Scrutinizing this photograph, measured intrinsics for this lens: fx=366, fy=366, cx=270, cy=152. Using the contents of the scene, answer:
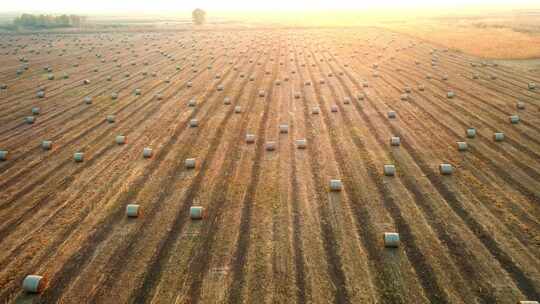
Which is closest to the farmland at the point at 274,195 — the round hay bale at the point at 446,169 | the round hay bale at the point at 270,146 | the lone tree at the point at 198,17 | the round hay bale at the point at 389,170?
the round hay bale at the point at 270,146

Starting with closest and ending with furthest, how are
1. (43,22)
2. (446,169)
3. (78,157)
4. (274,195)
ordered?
(274,195), (446,169), (78,157), (43,22)

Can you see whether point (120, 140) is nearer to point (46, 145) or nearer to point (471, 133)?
point (46, 145)

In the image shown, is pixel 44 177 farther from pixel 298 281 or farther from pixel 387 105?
pixel 387 105

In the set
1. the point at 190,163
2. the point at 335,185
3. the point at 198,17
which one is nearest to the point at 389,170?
the point at 335,185

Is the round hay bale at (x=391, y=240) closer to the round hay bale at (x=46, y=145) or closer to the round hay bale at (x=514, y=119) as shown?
the round hay bale at (x=514, y=119)

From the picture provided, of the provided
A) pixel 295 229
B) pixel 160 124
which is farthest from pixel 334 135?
pixel 160 124

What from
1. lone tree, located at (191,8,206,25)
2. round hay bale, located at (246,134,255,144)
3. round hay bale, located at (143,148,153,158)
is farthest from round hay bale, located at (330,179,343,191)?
lone tree, located at (191,8,206,25)
